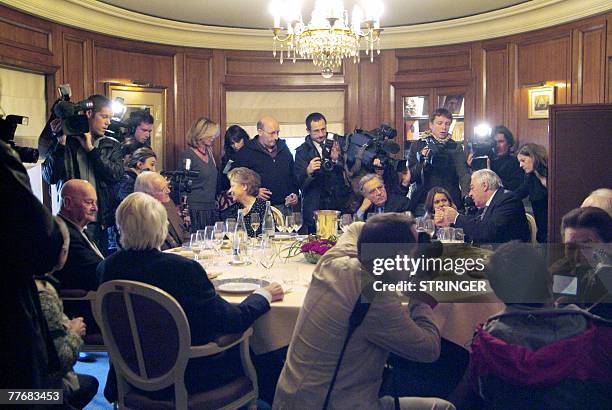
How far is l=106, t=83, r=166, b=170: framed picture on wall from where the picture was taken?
612cm

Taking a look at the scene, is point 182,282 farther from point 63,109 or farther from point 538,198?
point 538,198

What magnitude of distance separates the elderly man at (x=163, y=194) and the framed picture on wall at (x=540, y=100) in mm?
3523

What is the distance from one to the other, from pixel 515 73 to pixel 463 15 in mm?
740

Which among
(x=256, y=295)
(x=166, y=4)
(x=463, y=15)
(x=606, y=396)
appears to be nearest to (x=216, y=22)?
(x=166, y=4)

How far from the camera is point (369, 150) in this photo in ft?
15.4

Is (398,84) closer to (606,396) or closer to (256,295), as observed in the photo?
(256,295)

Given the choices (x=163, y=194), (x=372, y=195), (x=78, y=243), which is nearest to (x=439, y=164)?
(x=372, y=195)

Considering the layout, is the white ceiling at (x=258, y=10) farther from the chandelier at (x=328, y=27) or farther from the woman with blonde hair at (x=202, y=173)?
the woman with blonde hair at (x=202, y=173)

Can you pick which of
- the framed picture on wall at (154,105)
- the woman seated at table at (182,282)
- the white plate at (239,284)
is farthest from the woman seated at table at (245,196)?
the framed picture on wall at (154,105)

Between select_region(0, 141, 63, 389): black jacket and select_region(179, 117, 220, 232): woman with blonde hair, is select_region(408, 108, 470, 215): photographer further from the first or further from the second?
select_region(0, 141, 63, 389): black jacket

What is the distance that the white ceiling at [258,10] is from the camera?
5.38 meters

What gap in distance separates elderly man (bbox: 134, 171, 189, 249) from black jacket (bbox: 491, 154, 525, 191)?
2793 mm

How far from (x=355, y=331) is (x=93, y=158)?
2754 millimetres

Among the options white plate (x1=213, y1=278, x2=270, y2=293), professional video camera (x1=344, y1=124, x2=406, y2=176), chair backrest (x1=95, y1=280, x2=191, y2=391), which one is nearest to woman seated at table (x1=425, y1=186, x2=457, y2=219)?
professional video camera (x1=344, y1=124, x2=406, y2=176)
